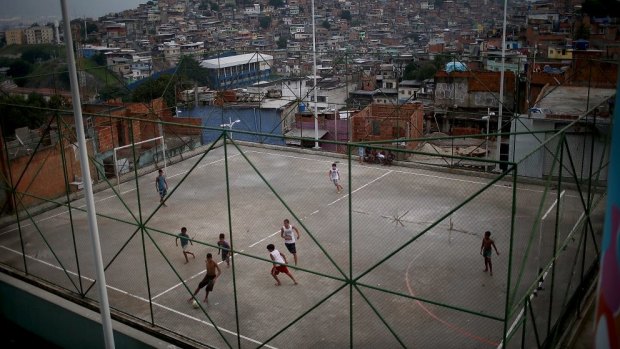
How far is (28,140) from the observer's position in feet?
62.3

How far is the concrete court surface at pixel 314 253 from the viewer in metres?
11.0

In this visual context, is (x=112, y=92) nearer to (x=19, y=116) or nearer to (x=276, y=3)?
(x=19, y=116)

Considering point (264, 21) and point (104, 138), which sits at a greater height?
point (264, 21)

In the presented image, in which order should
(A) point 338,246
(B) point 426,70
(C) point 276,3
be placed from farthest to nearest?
1. (C) point 276,3
2. (B) point 426,70
3. (A) point 338,246

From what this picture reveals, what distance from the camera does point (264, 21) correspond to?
65000mm

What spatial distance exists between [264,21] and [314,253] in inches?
2122

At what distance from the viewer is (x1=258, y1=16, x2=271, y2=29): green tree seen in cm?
6419

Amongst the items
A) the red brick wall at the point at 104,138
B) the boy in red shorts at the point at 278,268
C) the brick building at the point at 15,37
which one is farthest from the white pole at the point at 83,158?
the red brick wall at the point at 104,138

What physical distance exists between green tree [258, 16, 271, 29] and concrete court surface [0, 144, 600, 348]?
45574mm

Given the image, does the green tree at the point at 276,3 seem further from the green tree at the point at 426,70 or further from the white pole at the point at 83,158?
the white pole at the point at 83,158

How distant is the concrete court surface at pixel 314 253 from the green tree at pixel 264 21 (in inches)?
1794

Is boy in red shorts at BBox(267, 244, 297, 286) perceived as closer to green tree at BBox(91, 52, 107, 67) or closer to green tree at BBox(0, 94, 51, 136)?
green tree at BBox(0, 94, 51, 136)

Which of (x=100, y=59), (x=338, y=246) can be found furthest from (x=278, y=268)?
(x=100, y=59)

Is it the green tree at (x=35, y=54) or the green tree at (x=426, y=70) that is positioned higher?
the green tree at (x=35, y=54)
